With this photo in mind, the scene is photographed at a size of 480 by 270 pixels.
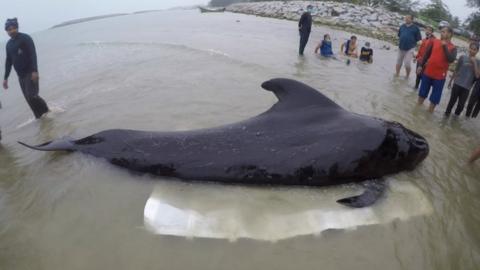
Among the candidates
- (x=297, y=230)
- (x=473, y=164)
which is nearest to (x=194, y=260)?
(x=297, y=230)

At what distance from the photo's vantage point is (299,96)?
17.9 feet

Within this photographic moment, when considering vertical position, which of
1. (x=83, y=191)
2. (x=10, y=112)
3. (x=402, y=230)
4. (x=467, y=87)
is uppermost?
(x=467, y=87)

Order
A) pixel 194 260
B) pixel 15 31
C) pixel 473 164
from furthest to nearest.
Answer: pixel 15 31 → pixel 473 164 → pixel 194 260

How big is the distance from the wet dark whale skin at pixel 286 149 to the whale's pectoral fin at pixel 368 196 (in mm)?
114

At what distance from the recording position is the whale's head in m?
4.95

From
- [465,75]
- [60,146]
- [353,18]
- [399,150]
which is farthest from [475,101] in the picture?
[353,18]

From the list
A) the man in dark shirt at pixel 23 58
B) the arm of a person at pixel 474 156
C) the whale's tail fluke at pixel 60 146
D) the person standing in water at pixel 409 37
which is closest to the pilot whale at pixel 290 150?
the whale's tail fluke at pixel 60 146

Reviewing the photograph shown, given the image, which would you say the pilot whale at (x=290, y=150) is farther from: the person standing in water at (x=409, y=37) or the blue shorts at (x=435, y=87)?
the person standing in water at (x=409, y=37)

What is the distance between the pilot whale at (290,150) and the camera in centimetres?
478

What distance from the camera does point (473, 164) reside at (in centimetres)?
582

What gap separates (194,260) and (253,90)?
659 centimetres

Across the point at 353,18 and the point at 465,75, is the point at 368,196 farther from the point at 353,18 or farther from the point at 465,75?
the point at 353,18

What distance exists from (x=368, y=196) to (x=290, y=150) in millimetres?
1188

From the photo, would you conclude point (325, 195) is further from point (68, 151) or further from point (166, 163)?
point (68, 151)
